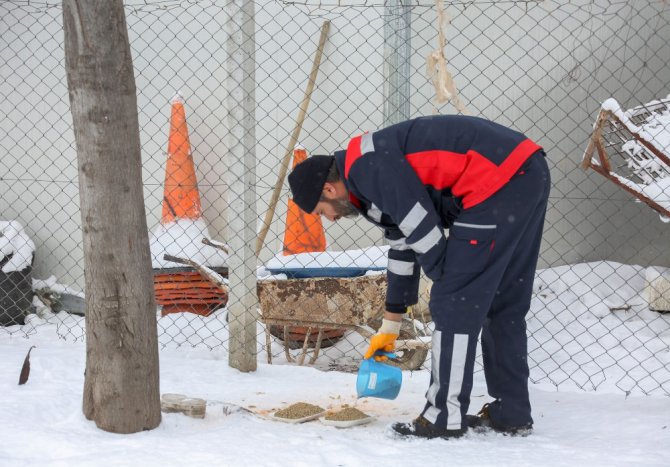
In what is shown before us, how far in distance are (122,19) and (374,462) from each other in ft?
6.52

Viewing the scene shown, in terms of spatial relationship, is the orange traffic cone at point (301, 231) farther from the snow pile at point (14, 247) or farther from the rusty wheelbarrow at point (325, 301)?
the snow pile at point (14, 247)

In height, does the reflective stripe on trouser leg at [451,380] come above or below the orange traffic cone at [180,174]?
below

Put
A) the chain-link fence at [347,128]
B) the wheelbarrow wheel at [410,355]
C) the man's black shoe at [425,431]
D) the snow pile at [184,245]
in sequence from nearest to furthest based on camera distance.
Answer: the man's black shoe at [425,431] → the wheelbarrow wheel at [410,355] → the chain-link fence at [347,128] → the snow pile at [184,245]

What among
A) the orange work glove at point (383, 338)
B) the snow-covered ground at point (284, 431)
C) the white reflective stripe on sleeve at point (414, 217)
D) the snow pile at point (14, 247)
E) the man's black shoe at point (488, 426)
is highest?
the white reflective stripe on sleeve at point (414, 217)

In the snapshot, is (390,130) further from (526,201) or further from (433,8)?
(433,8)

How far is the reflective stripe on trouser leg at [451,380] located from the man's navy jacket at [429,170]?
273 millimetres

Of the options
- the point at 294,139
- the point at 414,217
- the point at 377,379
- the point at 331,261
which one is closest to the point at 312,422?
the point at 377,379

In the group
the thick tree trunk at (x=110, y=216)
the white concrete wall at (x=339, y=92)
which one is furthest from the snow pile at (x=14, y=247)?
the thick tree trunk at (x=110, y=216)

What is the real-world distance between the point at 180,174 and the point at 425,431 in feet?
13.7

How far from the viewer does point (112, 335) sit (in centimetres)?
312

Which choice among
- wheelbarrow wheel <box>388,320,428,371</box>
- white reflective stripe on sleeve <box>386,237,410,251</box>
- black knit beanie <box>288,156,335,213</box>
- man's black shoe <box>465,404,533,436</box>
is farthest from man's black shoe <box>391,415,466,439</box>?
wheelbarrow wheel <box>388,320,428,371</box>

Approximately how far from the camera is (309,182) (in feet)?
10.0

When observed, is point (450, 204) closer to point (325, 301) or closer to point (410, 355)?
point (325, 301)

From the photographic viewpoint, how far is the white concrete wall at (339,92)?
6.32 m
